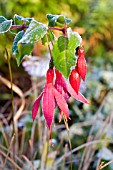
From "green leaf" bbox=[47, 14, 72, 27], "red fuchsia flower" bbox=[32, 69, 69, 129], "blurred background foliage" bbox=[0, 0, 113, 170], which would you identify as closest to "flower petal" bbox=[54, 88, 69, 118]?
"red fuchsia flower" bbox=[32, 69, 69, 129]

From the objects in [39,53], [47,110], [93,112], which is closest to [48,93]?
[47,110]

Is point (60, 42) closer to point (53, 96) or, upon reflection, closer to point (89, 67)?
point (53, 96)

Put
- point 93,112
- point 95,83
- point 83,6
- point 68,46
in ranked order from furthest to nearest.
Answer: point 83,6, point 95,83, point 93,112, point 68,46

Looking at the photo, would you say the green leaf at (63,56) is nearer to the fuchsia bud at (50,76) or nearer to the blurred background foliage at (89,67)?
the fuchsia bud at (50,76)

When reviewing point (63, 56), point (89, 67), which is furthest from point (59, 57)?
point (89, 67)

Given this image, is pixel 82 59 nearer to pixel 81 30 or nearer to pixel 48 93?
pixel 48 93

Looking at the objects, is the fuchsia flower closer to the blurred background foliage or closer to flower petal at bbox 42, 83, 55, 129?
flower petal at bbox 42, 83, 55, 129

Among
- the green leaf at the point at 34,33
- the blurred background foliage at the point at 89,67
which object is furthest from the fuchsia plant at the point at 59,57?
the blurred background foliage at the point at 89,67
